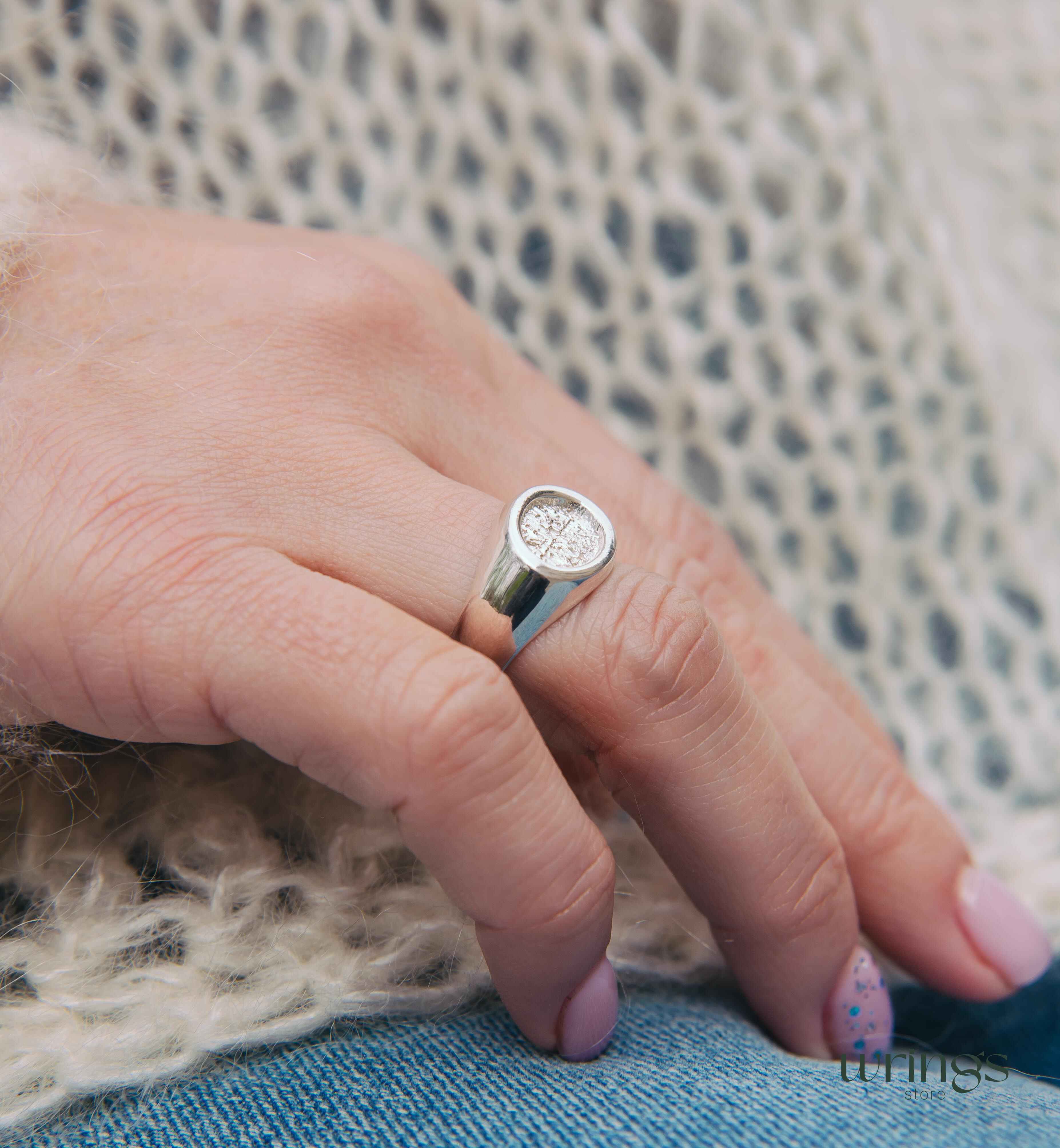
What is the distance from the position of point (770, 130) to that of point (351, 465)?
0.60 meters

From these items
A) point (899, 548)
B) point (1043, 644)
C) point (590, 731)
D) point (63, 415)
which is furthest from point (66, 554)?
point (1043, 644)

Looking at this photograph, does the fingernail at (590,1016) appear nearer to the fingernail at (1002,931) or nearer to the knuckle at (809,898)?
the knuckle at (809,898)

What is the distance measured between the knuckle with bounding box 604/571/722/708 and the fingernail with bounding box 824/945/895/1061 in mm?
259

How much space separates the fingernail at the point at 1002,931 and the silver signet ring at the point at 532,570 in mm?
422

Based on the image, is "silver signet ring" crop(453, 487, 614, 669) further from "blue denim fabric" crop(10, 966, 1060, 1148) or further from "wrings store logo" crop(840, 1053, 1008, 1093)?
"wrings store logo" crop(840, 1053, 1008, 1093)

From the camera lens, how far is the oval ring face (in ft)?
1.91

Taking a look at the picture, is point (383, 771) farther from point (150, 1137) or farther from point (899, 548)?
point (899, 548)

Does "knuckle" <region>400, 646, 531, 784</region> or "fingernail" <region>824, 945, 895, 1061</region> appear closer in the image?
"knuckle" <region>400, 646, 531, 784</region>

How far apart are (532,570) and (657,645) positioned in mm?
98

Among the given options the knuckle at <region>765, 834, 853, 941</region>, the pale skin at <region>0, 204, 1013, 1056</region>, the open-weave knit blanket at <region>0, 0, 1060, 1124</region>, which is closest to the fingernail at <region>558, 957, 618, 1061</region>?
the pale skin at <region>0, 204, 1013, 1056</region>

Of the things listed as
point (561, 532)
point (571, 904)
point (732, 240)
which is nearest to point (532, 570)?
point (561, 532)

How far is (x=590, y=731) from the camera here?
618 millimetres

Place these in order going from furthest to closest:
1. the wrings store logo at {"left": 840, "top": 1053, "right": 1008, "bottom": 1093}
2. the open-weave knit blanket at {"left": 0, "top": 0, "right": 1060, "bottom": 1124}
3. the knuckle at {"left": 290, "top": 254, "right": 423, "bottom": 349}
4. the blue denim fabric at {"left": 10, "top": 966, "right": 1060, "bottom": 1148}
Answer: the open-weave knit blanket at {"left": 0, "top": 0, "right": 1060, "bottom": 1124}
the knuckle at {"left": 290, "top": 254, "right": 423, "bottom": 349}
the wrings store logo at {"left": 840, "top": 1053, "right": 1008, "bottom": 1093}
the blue denim fabric at {"left": 10, "top": 966, "right": 1060, "bottom": 1148}

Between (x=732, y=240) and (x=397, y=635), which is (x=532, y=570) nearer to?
(x=397, y=635)
